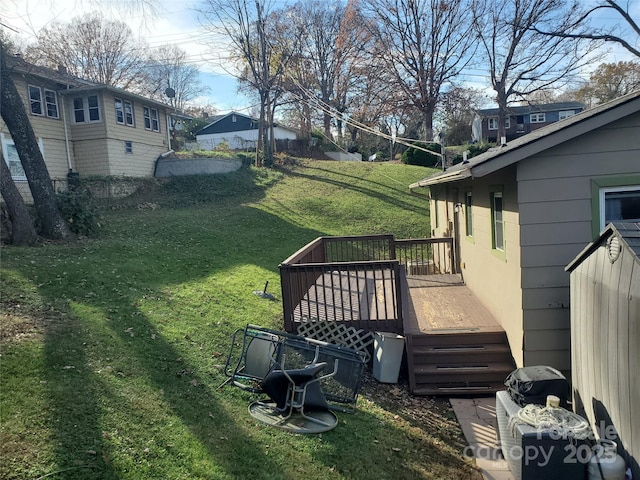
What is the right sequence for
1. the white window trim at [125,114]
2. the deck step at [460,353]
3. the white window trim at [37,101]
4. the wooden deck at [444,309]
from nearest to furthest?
the deck step at [460,353] < the wooden deck at [444,309] < the white window trim at [37,101] < the white window trim at [125,114]

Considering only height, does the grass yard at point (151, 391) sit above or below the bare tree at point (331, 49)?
below

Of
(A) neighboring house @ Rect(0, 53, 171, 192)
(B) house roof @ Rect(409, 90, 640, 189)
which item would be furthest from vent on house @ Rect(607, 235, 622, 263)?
(A) neighboring house @ Rect(0, 53, 171, 192)

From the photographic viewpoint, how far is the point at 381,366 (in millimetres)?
6289

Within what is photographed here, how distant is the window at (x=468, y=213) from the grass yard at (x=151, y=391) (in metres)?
4.05

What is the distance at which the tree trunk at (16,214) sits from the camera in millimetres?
9352

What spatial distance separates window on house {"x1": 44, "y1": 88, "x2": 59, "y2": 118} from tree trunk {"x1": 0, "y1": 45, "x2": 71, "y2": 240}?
8.85m

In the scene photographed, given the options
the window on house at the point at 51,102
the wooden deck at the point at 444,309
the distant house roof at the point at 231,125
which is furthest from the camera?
the distant house roof at the point at 231,125

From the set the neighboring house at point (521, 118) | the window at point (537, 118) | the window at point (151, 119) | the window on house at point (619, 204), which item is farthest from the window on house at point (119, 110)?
the window at point (537, 118)

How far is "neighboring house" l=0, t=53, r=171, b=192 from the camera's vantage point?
1720cm

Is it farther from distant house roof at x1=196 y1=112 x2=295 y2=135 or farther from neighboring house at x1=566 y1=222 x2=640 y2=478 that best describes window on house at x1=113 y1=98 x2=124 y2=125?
distant house roof at x1=196 y1=112 x2=295 y2=135

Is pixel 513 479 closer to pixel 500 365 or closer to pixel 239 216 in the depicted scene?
pixel 500 365

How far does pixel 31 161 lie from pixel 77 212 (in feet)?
5.09

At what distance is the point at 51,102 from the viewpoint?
1808 centimetres

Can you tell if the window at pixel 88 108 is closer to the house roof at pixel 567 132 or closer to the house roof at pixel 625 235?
the house roof at pixel 567 132
